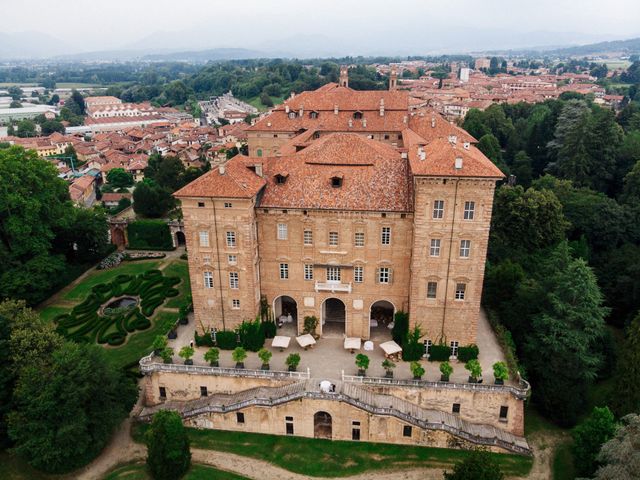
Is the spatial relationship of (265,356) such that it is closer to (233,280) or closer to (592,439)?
(233,280)

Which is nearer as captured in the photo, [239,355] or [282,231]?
[239,355]

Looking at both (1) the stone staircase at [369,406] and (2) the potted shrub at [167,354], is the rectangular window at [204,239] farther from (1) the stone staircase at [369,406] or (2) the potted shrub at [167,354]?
A: (1) the stone staircase at [369,406]

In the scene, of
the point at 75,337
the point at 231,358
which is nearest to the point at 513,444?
the point at 231,358

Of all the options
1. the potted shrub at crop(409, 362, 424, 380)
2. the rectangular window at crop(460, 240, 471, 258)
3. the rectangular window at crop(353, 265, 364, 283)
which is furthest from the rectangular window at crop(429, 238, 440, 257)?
the potted shrub at crop(409, 362, 424, 380)

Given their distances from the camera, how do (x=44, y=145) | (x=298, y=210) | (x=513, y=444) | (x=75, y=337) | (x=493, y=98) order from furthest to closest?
(x=493, y=98)
(x=44, y=145)
(x=75, y=337)
(x=298, y=210)
(x=513, y=444)

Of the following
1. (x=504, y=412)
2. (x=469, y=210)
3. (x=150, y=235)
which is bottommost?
(x=504, y=412)

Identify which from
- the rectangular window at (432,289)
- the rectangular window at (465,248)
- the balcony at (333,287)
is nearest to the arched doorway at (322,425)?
the balcony at (333,287)

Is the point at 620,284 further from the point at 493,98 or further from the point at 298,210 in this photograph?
the point at 493,98

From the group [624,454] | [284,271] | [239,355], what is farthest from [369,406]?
[624,454]
